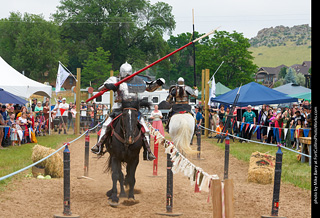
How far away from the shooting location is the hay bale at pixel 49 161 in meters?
11.8

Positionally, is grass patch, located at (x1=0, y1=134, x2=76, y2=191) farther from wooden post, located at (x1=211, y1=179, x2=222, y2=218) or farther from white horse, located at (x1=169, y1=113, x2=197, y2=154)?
wooden post, located at (x1=211, y1=179, x2=222, y2=218)

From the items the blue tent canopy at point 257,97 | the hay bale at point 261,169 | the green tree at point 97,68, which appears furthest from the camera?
the green tree at point 97,68

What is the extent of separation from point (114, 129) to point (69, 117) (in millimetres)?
20762

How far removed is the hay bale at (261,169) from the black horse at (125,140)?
3.90 metres

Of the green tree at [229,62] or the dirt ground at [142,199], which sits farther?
the green tree at [229,62]

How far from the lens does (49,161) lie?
1184 centimetres

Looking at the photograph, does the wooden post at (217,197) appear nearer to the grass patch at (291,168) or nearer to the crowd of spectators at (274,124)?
the grass patch at (291,168)

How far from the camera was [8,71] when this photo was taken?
71.7 ft

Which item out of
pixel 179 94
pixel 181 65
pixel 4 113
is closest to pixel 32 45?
pixel 181 65

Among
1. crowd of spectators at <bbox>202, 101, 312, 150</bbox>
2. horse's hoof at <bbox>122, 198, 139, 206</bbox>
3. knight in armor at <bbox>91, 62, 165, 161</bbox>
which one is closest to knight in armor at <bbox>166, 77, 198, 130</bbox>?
knight in armor at <bbox>91, 62, 165, 161</bbox>

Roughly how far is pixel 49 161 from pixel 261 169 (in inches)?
220

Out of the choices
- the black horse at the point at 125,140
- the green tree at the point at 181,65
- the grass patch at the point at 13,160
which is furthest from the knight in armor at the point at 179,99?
the green tree at the point at 181,65

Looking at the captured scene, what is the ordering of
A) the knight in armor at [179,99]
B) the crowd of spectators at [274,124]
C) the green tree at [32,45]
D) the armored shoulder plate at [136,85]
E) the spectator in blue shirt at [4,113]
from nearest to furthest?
the armored shoulder plate at [136,85]
the knight in armor at [179,99]
the crowd of spectators at [274,124]
the spectator in blue shirt at [4,113]
the green tree at [32,45]

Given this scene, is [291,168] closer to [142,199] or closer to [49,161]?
[142,199]
